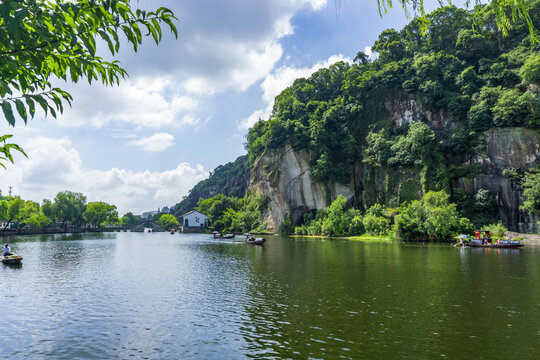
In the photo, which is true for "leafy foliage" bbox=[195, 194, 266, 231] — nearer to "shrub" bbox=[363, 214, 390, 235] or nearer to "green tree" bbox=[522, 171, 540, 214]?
"shrub" bbox=[363, 214, 390, 235]

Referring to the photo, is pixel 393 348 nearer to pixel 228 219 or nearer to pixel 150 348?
pixel 150 348

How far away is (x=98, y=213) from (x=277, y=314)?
143 metres

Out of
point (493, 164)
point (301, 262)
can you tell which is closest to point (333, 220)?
point (493, 164)

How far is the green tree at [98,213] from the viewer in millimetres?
134125

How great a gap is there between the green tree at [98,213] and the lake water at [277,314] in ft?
399

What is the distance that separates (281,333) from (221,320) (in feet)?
9.95

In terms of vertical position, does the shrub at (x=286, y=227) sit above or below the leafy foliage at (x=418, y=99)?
below

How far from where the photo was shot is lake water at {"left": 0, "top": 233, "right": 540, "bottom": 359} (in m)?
10.7

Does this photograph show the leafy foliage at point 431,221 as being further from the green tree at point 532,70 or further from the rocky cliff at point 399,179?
the green tree at point 532,70

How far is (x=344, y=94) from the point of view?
9094cm

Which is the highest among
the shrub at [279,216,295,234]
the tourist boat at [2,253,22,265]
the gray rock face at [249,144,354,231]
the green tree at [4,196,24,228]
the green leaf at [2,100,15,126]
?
the gray rock face at [249,144,354,231]

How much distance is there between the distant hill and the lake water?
430ft

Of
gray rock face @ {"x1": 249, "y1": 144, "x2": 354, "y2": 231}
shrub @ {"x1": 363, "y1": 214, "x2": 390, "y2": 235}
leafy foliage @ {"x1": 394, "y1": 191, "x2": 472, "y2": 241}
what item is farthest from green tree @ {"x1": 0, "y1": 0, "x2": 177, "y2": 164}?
gray rock face @ {"x1": 249, "y1": 144, "x2": 354, "y2": 231}

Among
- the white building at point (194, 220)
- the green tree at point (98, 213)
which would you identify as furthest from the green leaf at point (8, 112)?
the green tree at point (98, 213)
